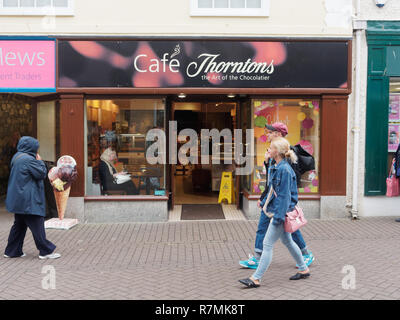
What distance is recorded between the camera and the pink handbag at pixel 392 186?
30.0ft

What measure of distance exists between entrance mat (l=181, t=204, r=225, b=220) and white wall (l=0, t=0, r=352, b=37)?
12.4 ft

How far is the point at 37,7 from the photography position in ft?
30.0

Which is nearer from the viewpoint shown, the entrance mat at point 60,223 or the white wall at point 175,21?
the entrance mat at point 60,223

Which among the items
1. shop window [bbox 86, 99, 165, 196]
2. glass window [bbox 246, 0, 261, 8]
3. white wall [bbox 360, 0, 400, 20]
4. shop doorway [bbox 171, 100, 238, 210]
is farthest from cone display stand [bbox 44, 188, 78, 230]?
white wall [bbox 360, 0, 400, 20]

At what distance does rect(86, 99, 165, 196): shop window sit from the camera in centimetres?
938

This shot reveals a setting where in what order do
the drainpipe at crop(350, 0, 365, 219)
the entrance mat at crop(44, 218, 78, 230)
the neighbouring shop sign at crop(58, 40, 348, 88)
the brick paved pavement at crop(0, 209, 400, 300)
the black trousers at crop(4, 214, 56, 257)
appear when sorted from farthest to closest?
the drainpipe at crop(350, 0, 365, 219) → the neighbouring shop sign at crop(58, 40, 348, 88) → the entrance mat at crop(44, 218, 78, 230) → the black trousers at crop(4, 214, 56, 257) → the brick paved pavement at crop(0, 209, 400, 300)

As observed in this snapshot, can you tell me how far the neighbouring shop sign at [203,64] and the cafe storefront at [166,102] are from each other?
20mm

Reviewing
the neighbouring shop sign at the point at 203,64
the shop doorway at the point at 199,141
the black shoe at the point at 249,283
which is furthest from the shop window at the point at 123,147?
the black shoe at the point at 249,283

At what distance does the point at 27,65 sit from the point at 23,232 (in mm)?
3850

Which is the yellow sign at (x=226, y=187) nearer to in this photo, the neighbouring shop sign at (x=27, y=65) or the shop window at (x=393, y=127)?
the shop window at (x=393, y=127)

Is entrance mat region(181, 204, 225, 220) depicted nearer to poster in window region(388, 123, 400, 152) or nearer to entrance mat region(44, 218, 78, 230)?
entrance mat region(44, 218, 78, 230)

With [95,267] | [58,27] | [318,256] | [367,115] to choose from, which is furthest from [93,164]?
[367,115]

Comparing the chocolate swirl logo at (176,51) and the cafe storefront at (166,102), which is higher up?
the chocolate swirl logo at (176,51)

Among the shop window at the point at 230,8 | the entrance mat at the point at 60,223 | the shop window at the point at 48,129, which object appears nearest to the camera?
the entrance mat at the point at 60,223
